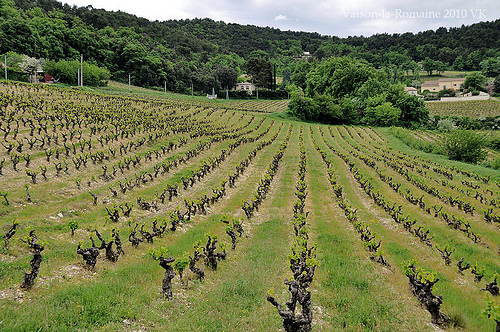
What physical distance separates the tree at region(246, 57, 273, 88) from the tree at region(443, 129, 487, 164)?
101342mm

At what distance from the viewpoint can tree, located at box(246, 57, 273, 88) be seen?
13750 centimetres

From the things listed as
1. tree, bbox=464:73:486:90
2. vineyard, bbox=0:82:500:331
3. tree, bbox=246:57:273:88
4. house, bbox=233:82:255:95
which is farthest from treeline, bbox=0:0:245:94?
tree, bbox=464:73:486:90

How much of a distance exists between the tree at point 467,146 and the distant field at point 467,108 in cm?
6235

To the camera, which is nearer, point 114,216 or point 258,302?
point 258,302

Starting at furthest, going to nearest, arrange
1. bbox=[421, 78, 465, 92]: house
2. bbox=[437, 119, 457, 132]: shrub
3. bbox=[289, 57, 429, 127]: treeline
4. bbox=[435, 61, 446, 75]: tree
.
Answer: bbox=[435, 61, 446, 75]: tree, bbox=[421, 78, 465, 92]: house, bbox=[289, 57, 429, 127]: treeline, bbox=[437, 119, 457, 132]: shrub

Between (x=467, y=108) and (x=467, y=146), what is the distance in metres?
77.2

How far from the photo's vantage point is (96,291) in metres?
9.09

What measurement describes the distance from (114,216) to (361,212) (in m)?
16.7

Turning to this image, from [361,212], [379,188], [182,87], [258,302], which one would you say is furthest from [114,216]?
[182,87]

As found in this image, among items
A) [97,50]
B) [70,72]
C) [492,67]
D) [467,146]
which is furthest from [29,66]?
[492,67]

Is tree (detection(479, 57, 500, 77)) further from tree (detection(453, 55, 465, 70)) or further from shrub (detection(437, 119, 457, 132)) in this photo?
shrub (detection(437, 119, 457, 132))

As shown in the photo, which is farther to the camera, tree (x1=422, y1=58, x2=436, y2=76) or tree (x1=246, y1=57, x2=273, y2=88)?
tree (x1=422, y1=58, x2=436, y2=76)

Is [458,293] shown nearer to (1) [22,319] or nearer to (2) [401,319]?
(2) [401,319]

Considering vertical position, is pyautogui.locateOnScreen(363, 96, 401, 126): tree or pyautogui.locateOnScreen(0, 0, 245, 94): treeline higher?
pyautogui.locateOnScreen(0, 0, 245, 94): treeline
